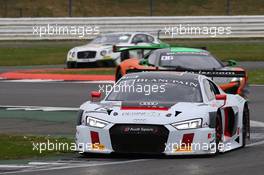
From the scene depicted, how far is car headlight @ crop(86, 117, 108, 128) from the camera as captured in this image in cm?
1298

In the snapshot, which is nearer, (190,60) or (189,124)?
(189,124)

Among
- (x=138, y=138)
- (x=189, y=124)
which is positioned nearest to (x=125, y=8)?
(x=189, y=124)

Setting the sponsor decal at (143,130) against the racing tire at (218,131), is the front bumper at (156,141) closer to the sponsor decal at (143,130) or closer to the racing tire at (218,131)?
the sponsor decal at (143,130)

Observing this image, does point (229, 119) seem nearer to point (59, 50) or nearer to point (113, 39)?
point (113, 39)

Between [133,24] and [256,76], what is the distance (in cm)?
1777

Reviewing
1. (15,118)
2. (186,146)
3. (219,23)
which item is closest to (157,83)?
(186,146)

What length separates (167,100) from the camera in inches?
542

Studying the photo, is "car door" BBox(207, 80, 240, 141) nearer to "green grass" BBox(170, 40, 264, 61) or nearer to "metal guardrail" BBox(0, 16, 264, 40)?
"green grass" BBox(170, 40, 264, 61)

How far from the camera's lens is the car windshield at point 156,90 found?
1385 centimetres

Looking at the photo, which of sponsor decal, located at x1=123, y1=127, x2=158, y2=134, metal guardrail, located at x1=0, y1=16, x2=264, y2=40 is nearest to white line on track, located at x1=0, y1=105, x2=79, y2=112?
sponsor decal, located at x1=123, y1=127, x2=158, y2=134

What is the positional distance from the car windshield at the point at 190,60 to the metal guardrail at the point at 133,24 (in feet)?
76.8

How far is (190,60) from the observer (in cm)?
2281

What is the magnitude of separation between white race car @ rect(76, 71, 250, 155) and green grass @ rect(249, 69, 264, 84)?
14.4 metres

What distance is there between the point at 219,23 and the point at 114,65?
13338mm
